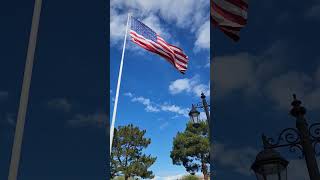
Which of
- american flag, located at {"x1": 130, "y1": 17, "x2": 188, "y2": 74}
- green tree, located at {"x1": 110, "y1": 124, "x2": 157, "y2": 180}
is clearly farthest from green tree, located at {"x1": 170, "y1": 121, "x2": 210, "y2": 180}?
american flag, located at {"x1": 130, "y1": 17, "x2": 188, "y2": 74}

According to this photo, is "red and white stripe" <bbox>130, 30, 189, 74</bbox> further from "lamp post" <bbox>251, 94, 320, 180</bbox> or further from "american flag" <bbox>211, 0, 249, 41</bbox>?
"lamp post" <bbox>251, 94, 320, 180</bbox>

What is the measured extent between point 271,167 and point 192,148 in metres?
58.2

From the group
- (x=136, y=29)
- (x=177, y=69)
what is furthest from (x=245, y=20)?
(x=136, y=29)

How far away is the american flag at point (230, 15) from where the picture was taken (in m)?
11.6

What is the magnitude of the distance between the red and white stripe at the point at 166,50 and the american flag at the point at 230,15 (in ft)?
32.0

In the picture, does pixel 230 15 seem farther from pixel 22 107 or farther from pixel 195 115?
pixel 22 107

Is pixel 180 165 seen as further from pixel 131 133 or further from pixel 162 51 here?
pixel 162 51

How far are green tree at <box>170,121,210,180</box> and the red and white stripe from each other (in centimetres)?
4169

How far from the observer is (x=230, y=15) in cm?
1171

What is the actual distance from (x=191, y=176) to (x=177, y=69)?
143 feet

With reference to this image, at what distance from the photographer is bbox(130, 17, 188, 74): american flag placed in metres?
21.8

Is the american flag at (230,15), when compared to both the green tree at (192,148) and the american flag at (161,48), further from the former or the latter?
the green tree at (192,148)

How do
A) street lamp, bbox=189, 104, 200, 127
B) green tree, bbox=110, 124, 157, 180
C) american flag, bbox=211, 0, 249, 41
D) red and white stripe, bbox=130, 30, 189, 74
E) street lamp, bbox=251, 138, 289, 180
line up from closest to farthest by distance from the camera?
street lamp, bbox=251, 138, 289, 180 < american flag, bbox=211, 0, 249, 41 < street lamp, bbox=189, 104, 200, 127 < red and white stripe, bbox=130, 30, 189, 74 < green tree, bbox=110, 124, 157, 180

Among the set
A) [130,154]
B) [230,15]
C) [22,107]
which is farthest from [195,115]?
[130,154]
